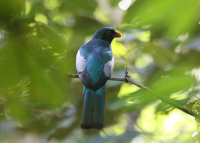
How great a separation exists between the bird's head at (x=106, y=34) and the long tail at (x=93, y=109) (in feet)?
4.40

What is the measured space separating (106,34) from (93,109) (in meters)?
1.69

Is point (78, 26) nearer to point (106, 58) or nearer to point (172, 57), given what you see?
point (106, 58)

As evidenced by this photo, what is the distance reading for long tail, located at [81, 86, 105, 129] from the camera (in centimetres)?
226

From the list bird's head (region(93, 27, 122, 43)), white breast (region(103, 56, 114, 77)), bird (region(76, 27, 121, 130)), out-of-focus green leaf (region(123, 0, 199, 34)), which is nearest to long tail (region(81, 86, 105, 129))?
bird (region(76, 27, 121, 130))

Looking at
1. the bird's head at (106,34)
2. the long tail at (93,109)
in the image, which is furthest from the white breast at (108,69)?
the bird's head at (106,34)

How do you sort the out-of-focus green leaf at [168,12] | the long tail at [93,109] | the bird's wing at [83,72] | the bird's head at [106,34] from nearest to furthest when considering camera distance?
the out-of-focus green leaf at [168,12] → the long tail at [93,109] → the bird's wing at [83,72] → the bird's head at [106,34]

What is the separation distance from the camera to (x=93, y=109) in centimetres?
235

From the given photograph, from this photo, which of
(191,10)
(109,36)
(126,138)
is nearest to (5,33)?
(191,10)

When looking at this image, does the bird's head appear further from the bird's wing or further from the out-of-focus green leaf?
the out-of-focus green leaf

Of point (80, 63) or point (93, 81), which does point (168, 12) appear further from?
point (80, 63)

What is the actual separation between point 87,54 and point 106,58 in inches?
9.4

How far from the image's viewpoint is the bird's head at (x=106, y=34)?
3.57 meters

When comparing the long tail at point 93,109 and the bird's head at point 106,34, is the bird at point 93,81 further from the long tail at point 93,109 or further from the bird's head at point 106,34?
the bird's head at point 106,34

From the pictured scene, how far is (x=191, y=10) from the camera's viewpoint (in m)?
0.71
